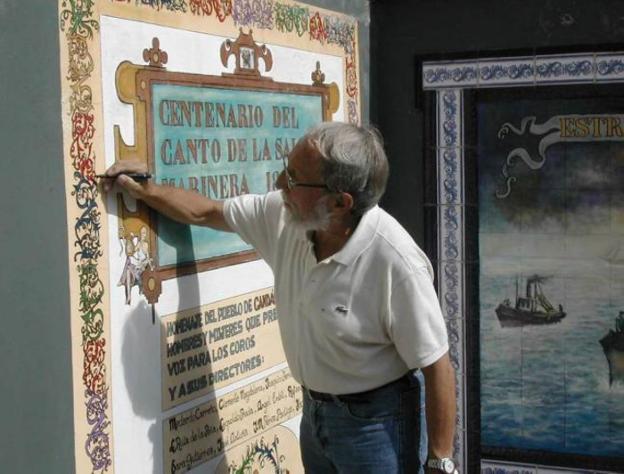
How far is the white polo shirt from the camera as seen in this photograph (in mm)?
3025

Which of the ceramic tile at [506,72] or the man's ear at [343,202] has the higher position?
the ceramic tile at [506,72]

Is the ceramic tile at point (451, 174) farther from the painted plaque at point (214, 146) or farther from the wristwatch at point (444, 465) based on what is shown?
the wristwatch at point (444, 465)

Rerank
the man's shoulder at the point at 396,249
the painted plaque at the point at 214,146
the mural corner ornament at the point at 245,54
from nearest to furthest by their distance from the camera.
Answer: the man's shoulder at the point at 396,249 < the painted plaque at the point at 214,146 < the mural corner ornament at the point at 245,54

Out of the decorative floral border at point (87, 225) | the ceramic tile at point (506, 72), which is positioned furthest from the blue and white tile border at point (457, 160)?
the decorative floral border at point (87, 225)

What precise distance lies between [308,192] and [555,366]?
2.23 m

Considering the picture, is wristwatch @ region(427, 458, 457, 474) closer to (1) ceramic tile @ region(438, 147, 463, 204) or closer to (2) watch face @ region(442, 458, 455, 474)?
(2) watch face @ region(442, 458, 455, 474)

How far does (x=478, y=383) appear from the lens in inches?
197

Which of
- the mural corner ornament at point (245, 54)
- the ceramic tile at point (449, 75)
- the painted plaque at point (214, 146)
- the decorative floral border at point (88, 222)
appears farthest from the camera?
the ceramic tile at point (449, 75)

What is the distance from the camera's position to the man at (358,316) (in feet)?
9.93

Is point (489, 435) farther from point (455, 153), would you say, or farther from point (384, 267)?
point (384, 267)

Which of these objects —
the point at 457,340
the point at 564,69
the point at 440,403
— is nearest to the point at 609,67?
the point at 564,69

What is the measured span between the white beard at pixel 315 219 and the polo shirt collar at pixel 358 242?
0.08 metres

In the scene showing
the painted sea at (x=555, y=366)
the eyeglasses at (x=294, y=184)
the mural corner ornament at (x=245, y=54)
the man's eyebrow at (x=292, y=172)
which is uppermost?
the mural corner ornament at (x=245, y=54)

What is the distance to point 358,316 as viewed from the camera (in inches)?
121
